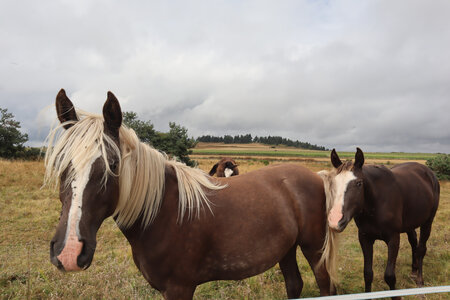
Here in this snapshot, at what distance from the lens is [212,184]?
2.53 metres

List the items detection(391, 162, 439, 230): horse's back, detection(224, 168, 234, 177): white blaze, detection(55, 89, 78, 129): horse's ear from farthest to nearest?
detection(224, 168, 234, 177): white blaze, detection(391, 162, 439, 230): horse's back, detection(55, 89, 78, 129): horse's ear

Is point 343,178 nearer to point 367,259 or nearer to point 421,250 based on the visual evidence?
point 367,259

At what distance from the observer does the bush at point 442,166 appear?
20894 mm

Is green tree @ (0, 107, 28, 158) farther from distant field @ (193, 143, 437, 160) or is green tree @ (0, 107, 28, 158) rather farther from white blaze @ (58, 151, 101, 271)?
distant field @ (193, 143, 437, 160)

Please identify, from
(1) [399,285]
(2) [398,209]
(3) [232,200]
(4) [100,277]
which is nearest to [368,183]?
(2) [398,209]

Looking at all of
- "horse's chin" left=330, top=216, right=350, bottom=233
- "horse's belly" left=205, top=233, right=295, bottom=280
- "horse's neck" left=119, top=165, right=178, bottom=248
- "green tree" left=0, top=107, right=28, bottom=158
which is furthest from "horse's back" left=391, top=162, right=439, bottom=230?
"green tree" left=0, top=107, right=28, bottom=158

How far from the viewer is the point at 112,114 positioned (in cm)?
183

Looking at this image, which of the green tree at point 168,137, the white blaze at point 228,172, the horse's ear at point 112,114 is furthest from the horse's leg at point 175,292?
the green tree at point 168,137

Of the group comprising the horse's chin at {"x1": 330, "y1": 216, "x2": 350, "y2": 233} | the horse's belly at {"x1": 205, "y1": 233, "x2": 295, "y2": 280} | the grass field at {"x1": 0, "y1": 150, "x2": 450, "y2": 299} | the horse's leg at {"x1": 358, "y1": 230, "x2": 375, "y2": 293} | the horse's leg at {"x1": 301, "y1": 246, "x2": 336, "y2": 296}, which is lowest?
the grass field at {"x1": 0, "y1": 150, "x2": 450, "y2": 299}

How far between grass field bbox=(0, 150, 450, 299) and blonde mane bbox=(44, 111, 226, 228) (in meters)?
0.79

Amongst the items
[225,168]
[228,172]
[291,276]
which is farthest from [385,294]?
[225,168]

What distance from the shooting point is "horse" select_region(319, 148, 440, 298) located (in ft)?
10.8

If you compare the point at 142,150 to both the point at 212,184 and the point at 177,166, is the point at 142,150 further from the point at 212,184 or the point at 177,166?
the point at 212,184

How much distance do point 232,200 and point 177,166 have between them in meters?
0.64
